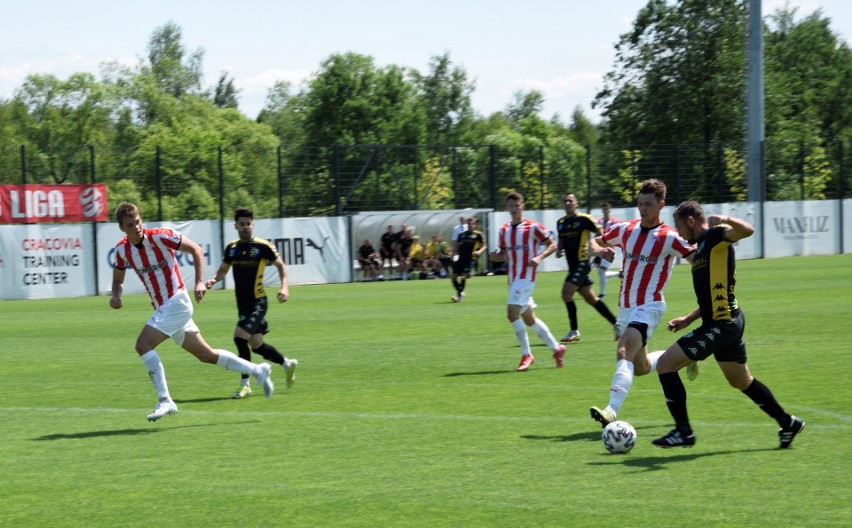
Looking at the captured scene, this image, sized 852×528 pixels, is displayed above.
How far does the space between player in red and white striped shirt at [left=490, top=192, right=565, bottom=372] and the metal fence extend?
2216 centimetres

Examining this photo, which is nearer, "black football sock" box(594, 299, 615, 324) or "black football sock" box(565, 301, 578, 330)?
"black football sock" box(565, 301, 578, 330)

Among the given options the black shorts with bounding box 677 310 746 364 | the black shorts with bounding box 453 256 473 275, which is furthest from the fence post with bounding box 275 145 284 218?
the black shorts with bounding box 677 310 746 364

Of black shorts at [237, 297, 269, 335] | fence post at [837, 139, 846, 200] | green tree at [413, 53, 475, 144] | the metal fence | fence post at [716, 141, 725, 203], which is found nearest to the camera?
black shorts at [237, 297, 269, 335]

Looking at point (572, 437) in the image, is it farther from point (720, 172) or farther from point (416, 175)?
point (720, 172)

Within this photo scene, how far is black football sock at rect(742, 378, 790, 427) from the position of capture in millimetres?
8508

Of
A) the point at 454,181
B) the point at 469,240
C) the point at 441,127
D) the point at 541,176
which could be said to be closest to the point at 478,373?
the point at 469,240

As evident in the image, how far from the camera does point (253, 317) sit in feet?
41.8

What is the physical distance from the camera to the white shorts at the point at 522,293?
14164 millimetres

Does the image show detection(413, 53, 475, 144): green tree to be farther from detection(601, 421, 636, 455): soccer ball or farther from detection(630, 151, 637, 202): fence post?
detection(601, 421, 636, 455): soccer ball

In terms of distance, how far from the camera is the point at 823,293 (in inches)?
995

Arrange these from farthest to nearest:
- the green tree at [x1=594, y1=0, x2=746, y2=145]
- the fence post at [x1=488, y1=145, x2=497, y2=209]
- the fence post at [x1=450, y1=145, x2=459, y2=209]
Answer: the green tree at [x1=594, y1=0, x2=746, y2=145] < the fence post at [x1=450, y1=145, x2=459, y2=209] < the fence post at [x1=488, y1=145, x2=497, y2=209]

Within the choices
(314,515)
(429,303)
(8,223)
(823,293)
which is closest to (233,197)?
(8,223)

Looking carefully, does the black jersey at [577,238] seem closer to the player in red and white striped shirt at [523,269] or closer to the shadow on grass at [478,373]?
the player in red and white striped shirt at [523,269]

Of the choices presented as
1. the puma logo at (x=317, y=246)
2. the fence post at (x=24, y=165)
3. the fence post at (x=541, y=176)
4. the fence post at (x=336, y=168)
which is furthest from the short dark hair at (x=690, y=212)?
the fence post at (x=541, y=176)
